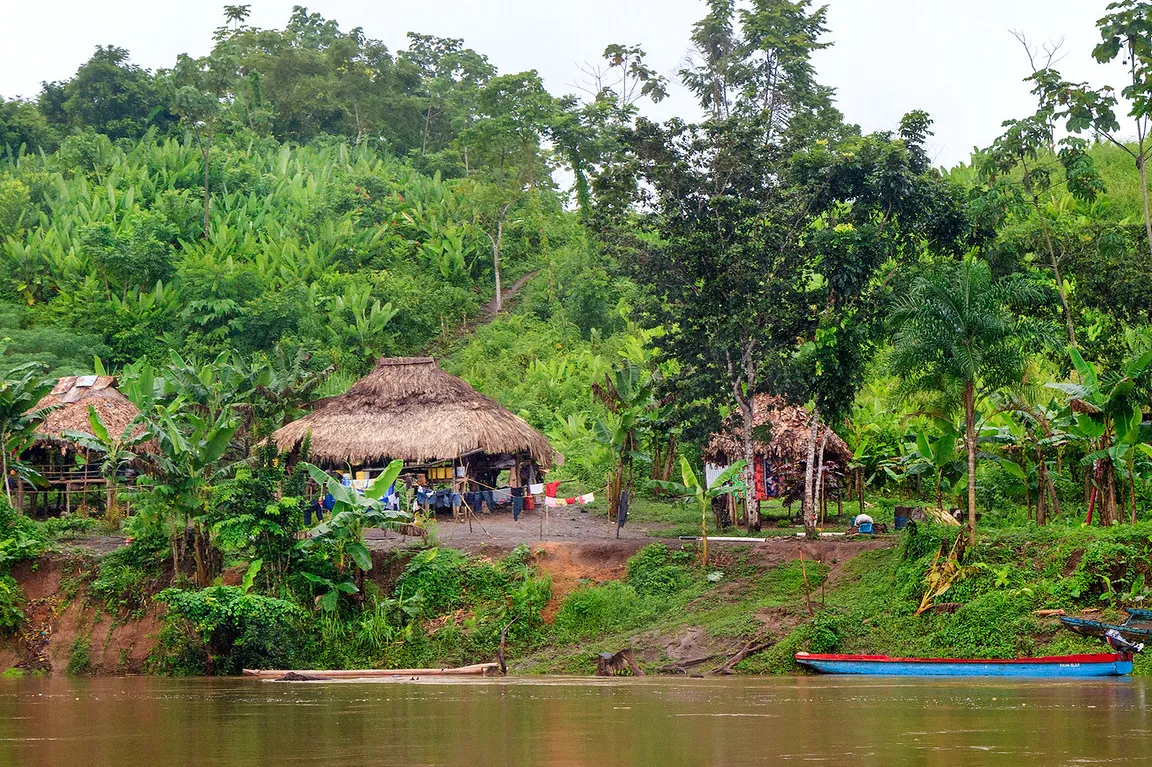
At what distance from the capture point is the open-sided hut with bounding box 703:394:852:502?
2248cm

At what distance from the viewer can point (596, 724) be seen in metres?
11.7

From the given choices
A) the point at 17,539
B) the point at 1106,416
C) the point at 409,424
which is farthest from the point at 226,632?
the point at 1106,416

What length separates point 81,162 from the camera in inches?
1689

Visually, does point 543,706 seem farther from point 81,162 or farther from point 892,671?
point 81,162

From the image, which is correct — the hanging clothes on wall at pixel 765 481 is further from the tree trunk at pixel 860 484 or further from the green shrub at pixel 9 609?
the green shrub at pixel 9 609

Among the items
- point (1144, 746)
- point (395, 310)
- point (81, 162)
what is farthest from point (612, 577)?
point (81, 162)

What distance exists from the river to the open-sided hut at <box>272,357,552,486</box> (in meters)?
7.98

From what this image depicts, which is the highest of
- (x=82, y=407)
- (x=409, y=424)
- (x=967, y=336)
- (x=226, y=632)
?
(x=967, y=336)

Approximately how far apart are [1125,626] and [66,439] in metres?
17.9

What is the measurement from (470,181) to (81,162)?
12.9 metres

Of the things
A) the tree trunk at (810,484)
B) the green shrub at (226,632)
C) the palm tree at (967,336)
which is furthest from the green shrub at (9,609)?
the palm tree at (967,336)

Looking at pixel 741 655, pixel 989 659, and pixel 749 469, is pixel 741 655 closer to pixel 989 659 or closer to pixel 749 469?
pixel 989 659

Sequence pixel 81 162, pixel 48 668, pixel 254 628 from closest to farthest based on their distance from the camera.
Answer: pixel 254 628, pixel 48 668, pixel 81 162

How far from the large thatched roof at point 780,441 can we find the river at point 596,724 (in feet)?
24.4
